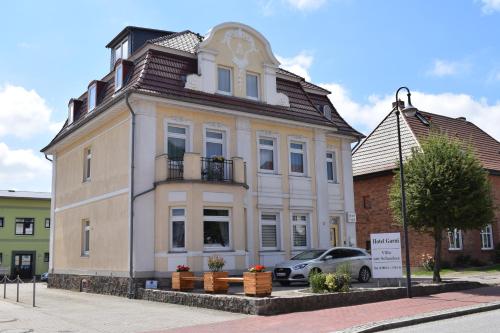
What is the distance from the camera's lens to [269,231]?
2275 centimetres

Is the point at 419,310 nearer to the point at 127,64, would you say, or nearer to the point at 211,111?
the point at 211,111

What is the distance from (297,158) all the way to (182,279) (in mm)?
9085

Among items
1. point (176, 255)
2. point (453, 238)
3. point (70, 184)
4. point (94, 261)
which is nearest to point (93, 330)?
point (176, 255)

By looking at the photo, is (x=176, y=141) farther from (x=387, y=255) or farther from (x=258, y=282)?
(x=387, y=255)

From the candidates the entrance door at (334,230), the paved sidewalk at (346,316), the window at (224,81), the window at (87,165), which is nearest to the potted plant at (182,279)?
the paved sidewalk at (346,316)

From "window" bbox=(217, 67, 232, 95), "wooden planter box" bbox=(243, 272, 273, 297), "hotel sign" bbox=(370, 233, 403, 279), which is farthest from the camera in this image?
"window" bbox=(217, 67, 232, 95)

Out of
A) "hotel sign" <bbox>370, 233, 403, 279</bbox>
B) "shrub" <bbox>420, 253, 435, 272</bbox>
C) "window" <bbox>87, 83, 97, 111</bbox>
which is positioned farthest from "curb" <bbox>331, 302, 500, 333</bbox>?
"window" <bbox>87, 83, 97, 111</bbox>

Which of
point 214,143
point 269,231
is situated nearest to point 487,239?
point 269,231

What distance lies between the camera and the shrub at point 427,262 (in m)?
28.2

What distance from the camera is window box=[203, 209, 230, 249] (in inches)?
783

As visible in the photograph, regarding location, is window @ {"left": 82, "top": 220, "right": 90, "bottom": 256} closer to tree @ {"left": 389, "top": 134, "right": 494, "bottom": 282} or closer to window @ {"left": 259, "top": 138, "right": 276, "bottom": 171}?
window @ {"left": 259, "top": 138, "right": 276, "bottom": 171}

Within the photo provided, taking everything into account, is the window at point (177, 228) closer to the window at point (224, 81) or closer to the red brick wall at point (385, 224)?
the window at point (224, 81)

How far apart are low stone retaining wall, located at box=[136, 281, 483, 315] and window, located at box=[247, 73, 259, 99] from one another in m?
9.67

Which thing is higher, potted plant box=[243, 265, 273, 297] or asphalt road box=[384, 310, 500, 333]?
potted plant box=[243, 265, 273, 297]
